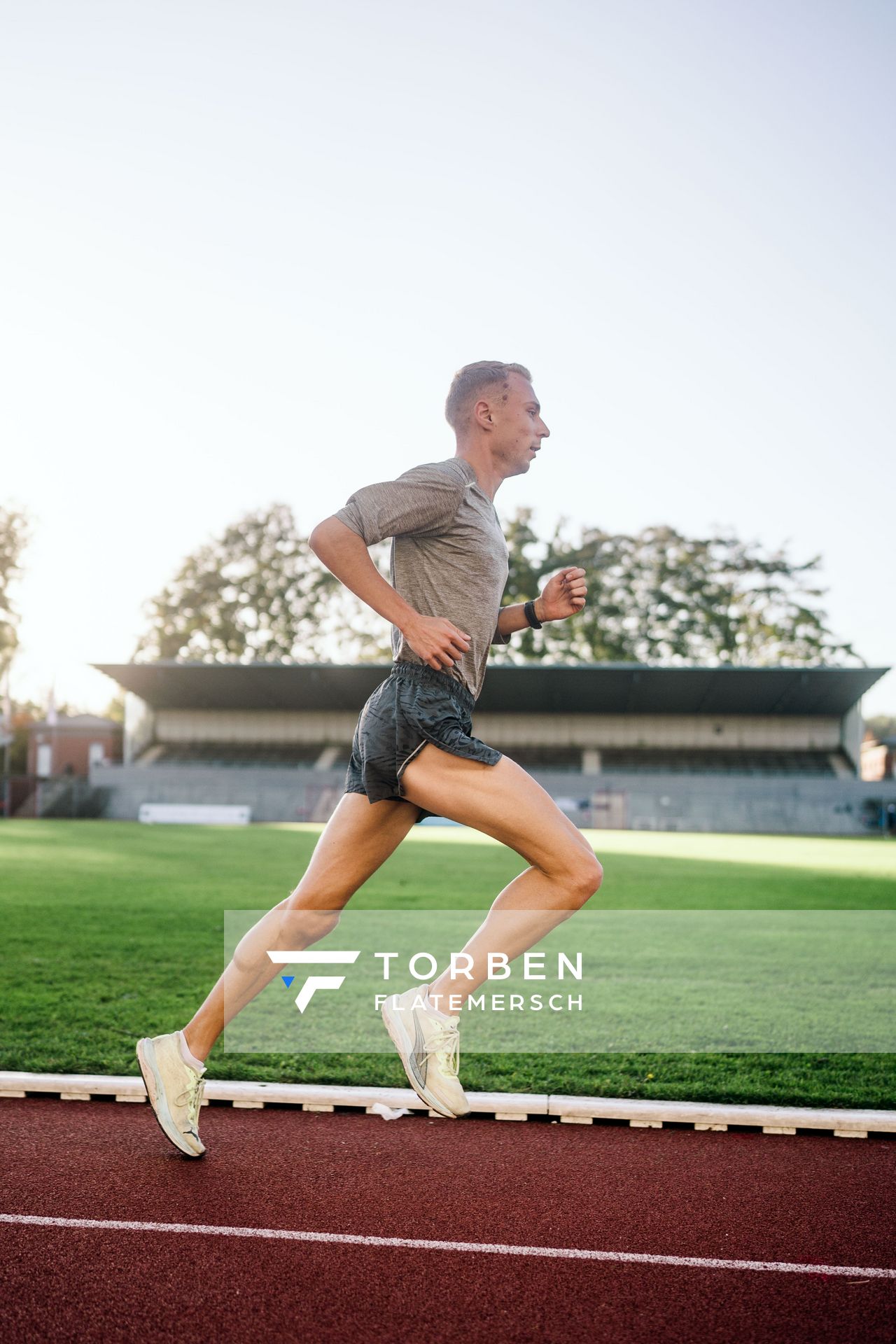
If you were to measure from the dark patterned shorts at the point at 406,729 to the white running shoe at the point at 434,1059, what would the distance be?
0.64 m

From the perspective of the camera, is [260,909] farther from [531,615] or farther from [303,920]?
[303,920]

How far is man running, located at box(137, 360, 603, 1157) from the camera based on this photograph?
131 inches

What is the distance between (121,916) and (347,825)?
7.89 m

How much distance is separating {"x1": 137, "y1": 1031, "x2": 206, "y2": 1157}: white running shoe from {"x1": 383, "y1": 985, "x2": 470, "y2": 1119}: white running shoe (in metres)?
0.67

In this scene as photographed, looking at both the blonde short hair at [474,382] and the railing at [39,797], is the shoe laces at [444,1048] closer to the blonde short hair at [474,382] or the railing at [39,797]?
the blonde short hair at [474,382]

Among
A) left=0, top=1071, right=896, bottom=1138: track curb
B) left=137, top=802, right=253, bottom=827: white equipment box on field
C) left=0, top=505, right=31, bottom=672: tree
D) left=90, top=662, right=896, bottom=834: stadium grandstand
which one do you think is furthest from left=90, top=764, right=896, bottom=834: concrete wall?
left=0, top=1071, right=896, bottom=1138: track curb

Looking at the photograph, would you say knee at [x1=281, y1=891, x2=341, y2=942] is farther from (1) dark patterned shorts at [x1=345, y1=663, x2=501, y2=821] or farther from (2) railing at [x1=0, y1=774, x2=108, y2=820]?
(2) railing at [x1=0, y1=774, x2=108, y2=820]

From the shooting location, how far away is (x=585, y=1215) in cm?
316

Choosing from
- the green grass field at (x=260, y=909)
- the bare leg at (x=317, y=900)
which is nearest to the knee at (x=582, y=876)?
the bare leg at (x=317, y=900)

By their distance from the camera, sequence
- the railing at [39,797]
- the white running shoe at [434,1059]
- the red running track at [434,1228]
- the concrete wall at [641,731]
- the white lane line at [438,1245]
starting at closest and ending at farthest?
the red running track at [434,1228]
the white lane line at [438,1245]
the white running shoe at [434,1059]
the railing at [39,797]
the concrete wall at [641,731]

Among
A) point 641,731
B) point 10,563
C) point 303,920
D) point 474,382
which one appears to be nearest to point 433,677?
point 303,920

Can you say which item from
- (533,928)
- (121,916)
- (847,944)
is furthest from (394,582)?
(121,916)

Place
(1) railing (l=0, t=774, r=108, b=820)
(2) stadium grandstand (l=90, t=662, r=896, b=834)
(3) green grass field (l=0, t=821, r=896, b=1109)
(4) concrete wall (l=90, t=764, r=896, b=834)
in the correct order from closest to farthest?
1. (3) green grass field (l=0, t=821, r=896, b=1109)
2. (4) concrete wall (l=90, t=764, r=896, b=834)
3. (1) railing (l=0, t=774, r=108, b=820)
4. (2) stadium grandstand (l=90, t=662, r=896, b=834)

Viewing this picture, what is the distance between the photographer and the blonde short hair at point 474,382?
149 inches
